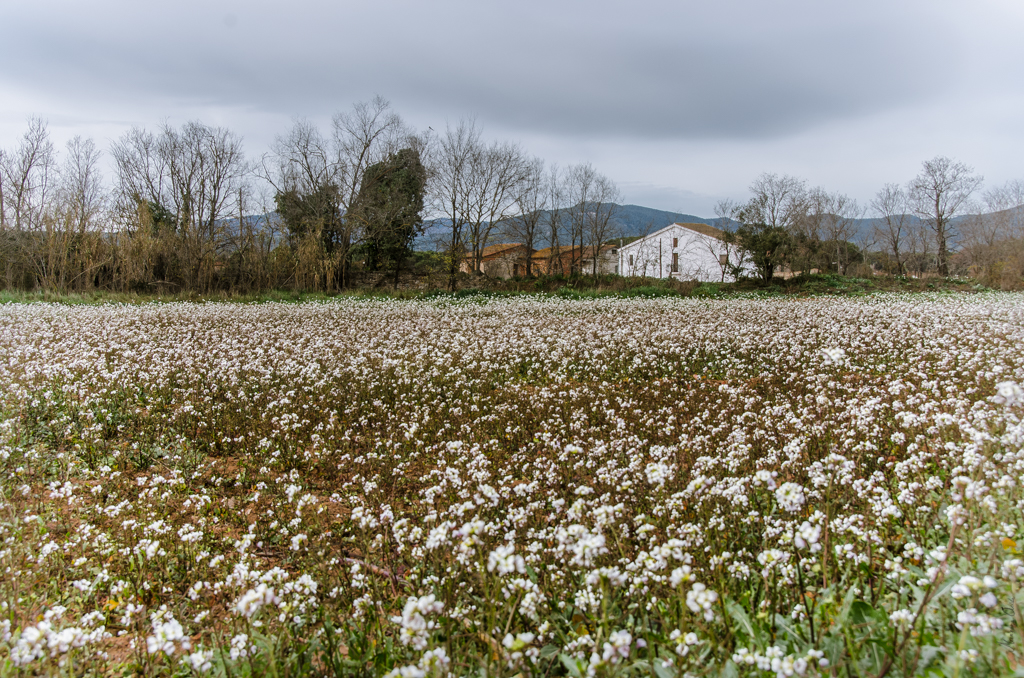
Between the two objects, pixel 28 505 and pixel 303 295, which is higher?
pixel 303 295

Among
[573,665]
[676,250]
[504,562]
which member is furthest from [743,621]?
[676,250]

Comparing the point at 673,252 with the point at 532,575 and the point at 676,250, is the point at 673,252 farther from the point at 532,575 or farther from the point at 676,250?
the point at 532,575

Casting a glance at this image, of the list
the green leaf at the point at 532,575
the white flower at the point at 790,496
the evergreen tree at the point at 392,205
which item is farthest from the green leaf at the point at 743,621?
the evergreen tree at the point at 392,205

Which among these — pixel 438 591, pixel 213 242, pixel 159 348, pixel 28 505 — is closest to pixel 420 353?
pixel 159 348

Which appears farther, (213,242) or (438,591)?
(213,242)

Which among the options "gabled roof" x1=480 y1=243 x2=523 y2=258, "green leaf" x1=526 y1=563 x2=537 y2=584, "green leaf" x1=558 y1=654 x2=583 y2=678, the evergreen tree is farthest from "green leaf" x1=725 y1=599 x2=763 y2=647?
"gabled roof" x1=480 y1=243 x2=523 y2=258

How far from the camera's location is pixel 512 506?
425cm

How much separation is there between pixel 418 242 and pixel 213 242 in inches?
549

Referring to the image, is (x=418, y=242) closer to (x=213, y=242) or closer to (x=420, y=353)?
(x=213, y=242)

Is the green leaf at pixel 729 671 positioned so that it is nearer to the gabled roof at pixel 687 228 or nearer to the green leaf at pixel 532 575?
A: the green leaf at pixel 532 575

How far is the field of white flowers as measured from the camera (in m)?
2.32

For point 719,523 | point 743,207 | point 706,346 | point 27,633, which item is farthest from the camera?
point 743,207

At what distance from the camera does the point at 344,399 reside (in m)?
7.79

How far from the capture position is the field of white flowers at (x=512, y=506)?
2.32 m
